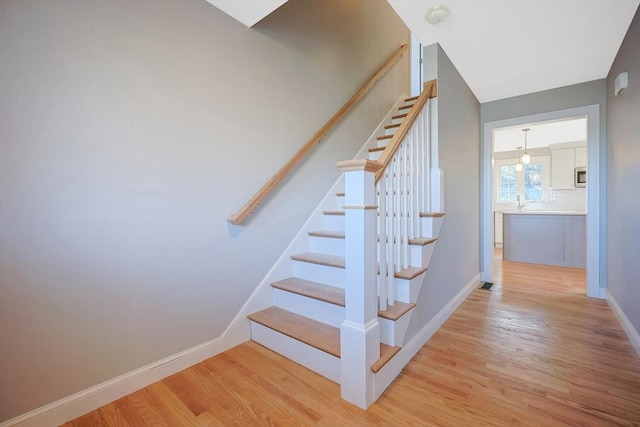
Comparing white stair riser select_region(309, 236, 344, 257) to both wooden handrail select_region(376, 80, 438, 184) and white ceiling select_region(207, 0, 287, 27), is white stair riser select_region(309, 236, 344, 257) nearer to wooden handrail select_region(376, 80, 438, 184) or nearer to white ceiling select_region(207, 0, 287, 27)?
wooden handrail select_region(376, 80, 438, 184)

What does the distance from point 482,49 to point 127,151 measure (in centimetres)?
271

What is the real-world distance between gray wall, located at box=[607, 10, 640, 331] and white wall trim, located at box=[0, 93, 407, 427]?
89.6 inches

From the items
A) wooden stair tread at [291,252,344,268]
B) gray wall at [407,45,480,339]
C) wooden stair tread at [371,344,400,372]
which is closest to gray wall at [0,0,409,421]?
wooden stair tread at [291,252,344,268]

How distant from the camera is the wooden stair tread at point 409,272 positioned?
1679 millimetres

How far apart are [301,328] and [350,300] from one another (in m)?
0.58

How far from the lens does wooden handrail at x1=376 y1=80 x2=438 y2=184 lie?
153cm

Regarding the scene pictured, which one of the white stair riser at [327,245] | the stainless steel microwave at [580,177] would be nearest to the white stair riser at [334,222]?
the white stair riser at [327,245]

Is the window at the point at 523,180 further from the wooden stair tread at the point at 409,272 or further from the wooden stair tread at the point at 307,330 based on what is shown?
the wooden stair tread at the point at 307,330

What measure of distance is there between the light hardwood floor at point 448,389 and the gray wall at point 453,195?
330 millimetres

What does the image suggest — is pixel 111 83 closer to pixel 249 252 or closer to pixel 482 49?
pixel 249 252

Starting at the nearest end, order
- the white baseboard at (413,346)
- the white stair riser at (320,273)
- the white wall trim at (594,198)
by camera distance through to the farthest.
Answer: the white baseboard at (413,346) → the white stair riser at (320,273) → the white wall trim at (594,198)

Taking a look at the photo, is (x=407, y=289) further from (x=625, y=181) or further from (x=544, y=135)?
(x=544, y=135)


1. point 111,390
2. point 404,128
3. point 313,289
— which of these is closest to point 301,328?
point 313,289

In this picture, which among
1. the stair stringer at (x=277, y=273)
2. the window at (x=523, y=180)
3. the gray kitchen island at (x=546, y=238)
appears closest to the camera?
the stair stringer at (x=277, y=273)
